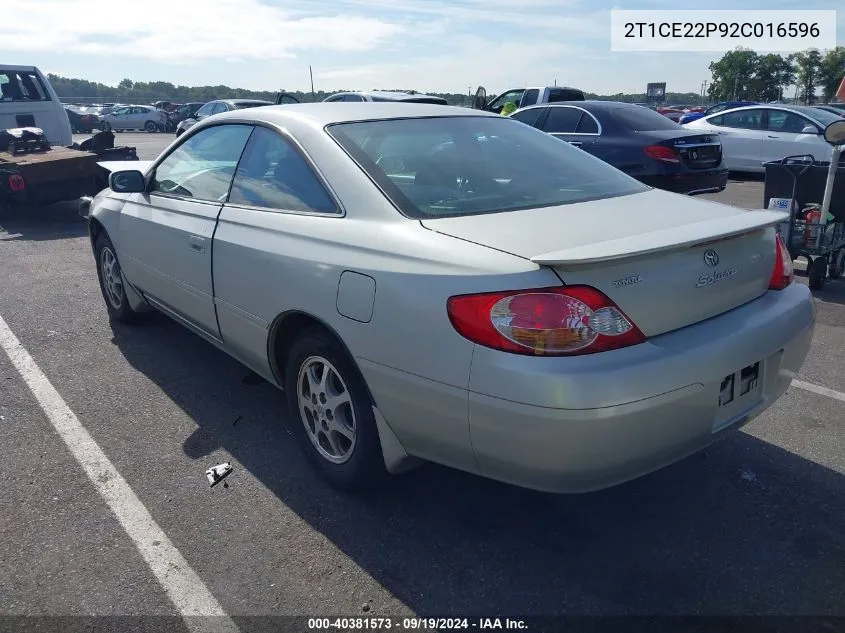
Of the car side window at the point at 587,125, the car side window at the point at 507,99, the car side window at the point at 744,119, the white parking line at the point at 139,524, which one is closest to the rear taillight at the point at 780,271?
the white parking line at the point at 139,524

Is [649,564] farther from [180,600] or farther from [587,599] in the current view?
[180,600]

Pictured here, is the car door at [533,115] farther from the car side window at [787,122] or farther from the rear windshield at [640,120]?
the car side window at [787,122]

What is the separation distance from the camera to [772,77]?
2288 inches

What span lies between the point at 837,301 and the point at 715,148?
3.37 m

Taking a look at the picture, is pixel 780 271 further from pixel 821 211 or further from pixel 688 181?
pixel 688 181

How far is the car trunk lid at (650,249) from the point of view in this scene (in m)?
2.25

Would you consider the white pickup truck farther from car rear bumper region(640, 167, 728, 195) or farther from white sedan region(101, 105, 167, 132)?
white sedan region(101, 105, 167, 132)

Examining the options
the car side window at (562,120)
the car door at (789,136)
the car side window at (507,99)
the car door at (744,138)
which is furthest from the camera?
the car side window at (507,99)

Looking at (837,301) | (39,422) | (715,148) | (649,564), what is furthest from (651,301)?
(715,148)

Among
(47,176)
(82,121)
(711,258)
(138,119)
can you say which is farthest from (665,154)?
(138,119)

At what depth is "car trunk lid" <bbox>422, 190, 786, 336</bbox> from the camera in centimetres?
225

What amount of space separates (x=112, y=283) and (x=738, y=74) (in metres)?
64.2

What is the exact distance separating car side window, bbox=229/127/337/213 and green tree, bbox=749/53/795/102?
6335 cm

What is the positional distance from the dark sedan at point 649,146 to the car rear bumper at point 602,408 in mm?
6157
